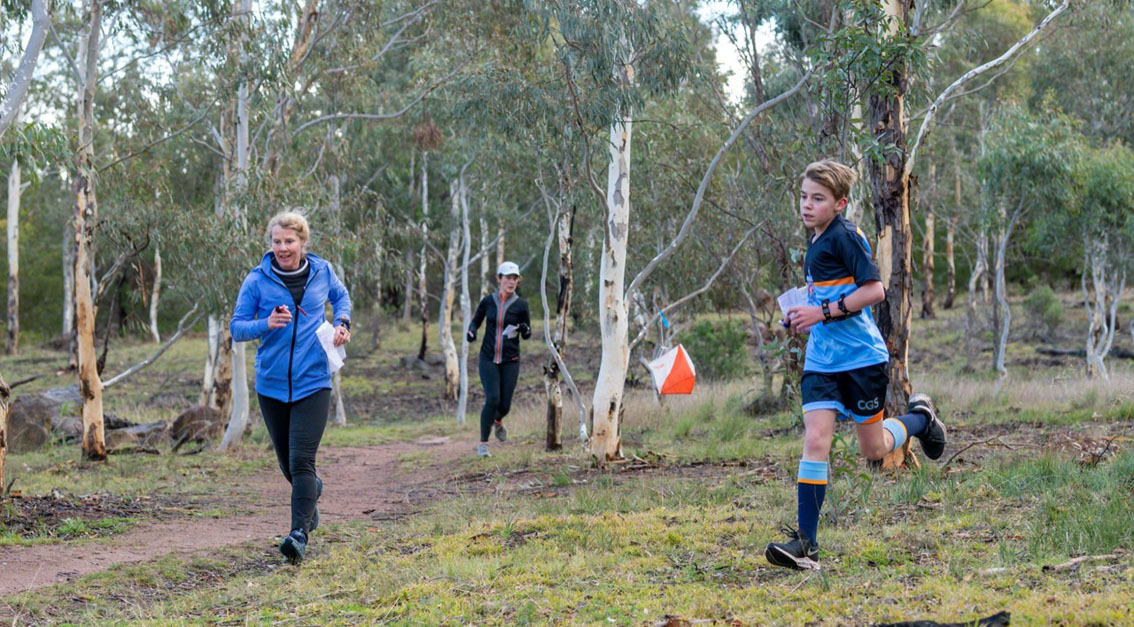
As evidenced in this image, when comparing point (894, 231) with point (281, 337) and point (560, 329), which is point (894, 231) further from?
point (560, 329)

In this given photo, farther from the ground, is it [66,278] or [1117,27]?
[1117,27]

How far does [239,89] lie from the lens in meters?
12.9

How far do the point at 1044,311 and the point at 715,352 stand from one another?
11851mm

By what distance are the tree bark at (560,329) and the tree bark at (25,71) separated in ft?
15.8

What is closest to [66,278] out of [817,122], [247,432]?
[247,432]

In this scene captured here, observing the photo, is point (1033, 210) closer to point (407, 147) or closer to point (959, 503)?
point (407, 147)

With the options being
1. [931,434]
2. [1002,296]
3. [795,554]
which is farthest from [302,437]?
[1002,296]

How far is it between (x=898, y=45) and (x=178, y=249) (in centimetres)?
860

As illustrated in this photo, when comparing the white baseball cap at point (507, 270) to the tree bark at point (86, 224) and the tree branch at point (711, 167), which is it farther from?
the tree bark at point (86, 224)

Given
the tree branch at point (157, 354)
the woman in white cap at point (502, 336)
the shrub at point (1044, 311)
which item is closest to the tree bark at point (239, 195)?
the tree branch at point (157, 354)

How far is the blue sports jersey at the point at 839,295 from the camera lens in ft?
13.2

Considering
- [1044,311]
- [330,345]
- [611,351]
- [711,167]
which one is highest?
[711,167]

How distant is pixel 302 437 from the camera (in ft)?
17.1

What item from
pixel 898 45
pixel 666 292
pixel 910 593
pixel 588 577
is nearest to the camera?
pixel 910 593
